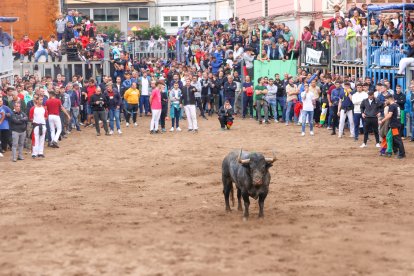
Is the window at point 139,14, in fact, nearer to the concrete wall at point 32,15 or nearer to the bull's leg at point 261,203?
→ the concrete wall at point 32,15

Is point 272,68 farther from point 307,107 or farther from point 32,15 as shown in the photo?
point 32,15

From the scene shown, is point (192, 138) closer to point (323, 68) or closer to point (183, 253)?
point (323, 68)

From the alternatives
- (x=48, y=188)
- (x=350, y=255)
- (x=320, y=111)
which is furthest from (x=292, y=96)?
(x=350, y=255)

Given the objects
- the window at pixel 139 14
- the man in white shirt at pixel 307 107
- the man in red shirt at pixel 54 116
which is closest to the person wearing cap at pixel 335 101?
the man in white shirt at pixel 307 107

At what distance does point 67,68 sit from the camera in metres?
34.2

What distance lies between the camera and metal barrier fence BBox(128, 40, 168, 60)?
175 feet

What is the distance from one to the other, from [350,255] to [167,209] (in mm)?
4452

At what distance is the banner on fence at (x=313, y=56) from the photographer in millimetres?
31797

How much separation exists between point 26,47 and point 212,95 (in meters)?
8.44

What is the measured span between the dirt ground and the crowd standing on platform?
3.58 ft

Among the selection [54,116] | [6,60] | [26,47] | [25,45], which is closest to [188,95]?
[54,116]

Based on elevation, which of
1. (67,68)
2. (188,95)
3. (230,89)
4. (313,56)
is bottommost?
(188,95)

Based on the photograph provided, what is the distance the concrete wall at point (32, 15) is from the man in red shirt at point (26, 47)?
79.4 inches

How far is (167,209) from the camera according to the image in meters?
14.6
